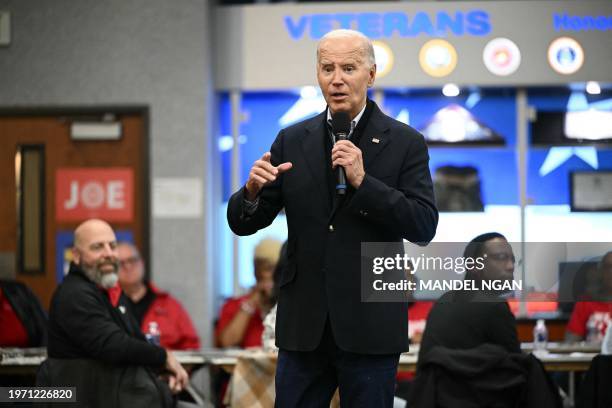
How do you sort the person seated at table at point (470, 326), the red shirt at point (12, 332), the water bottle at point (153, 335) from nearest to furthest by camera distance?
1. the person seated at table at point (470, 326)
2. the water bottle at point (153, 335)
3. the red shirt at point (12, 332)

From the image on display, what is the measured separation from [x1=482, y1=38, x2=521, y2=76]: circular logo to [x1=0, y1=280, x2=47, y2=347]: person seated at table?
11.7ft

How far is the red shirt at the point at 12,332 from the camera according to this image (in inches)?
226

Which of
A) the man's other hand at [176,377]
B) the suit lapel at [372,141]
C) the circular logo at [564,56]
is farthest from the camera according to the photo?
the circular logo at [564,56]

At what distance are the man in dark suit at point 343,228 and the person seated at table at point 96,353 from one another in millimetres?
1739

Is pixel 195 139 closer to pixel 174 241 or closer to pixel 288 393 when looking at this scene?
pixel 174 241

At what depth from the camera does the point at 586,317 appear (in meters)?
6.14

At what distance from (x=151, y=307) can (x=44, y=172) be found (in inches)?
62.8

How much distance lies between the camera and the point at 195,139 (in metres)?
7.04

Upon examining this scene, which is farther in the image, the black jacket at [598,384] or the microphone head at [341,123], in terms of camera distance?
the black jacket at [598,384]

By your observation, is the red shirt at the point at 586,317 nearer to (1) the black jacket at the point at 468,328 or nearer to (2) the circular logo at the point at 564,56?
(2) the circular logo at the point at 564,56

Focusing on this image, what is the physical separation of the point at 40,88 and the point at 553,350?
13.4 ft

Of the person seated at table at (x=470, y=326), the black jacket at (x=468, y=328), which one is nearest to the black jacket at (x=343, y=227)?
the person seated at table at (x=470, y=326)

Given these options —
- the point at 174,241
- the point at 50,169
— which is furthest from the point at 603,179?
the point at 50,169

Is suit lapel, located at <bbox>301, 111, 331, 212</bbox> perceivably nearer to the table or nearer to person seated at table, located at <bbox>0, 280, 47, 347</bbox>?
the table
